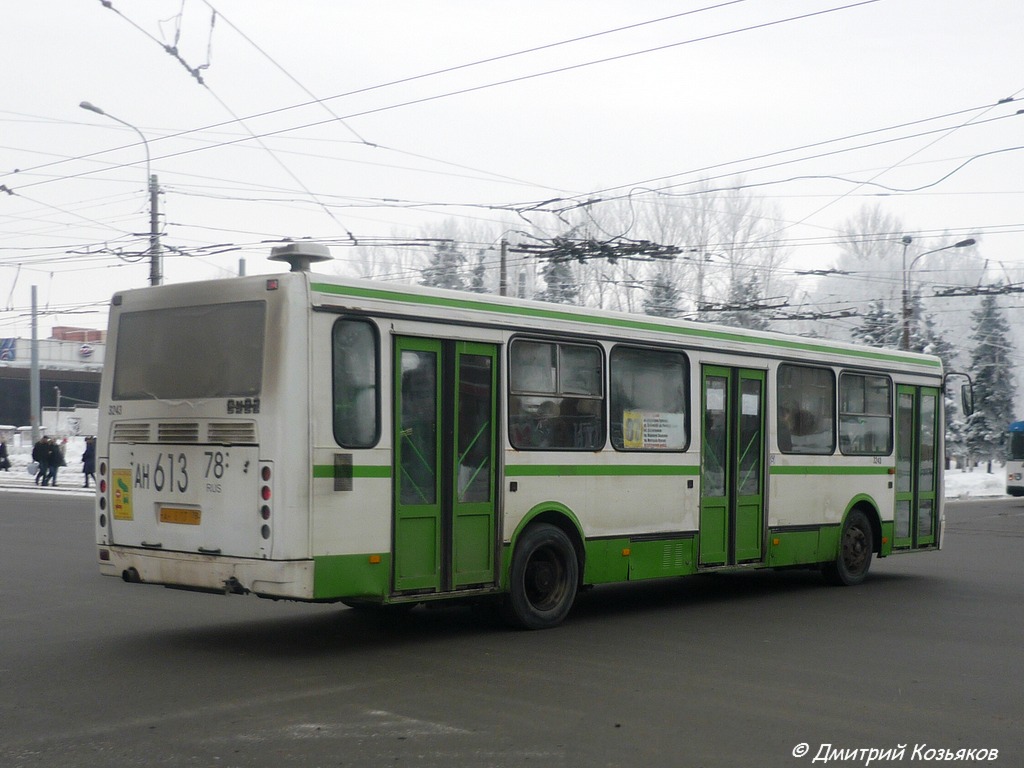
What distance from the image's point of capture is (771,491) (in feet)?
44.6

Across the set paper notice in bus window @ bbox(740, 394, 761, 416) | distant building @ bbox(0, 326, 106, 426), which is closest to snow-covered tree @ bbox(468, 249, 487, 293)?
distant building @ bbox(0, 326, 106, 426)

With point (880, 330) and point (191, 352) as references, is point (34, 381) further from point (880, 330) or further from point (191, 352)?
point (191, 352)

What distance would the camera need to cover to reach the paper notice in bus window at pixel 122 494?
9867 mm

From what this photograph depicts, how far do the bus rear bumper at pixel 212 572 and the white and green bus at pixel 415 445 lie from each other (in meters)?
0.02

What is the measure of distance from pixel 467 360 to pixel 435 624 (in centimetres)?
247

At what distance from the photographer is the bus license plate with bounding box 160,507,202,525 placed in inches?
368

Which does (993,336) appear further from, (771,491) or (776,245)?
(771,491)

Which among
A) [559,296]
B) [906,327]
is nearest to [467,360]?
[906,327]

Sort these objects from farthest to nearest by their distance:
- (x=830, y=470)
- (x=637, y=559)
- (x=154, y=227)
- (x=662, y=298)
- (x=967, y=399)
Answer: (x=662, y=298), (x=154, y=227), (x=967, y=399), (x=830, y=470), (x=637, y=559)

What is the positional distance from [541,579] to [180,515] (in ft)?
10.4

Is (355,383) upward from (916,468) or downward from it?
upward

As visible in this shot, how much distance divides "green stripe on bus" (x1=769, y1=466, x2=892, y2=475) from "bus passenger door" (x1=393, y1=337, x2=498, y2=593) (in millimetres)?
4513

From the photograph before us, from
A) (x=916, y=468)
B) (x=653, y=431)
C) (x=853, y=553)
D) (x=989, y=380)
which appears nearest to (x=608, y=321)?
(x=653, y=431)

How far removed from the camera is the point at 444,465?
10.0 m
